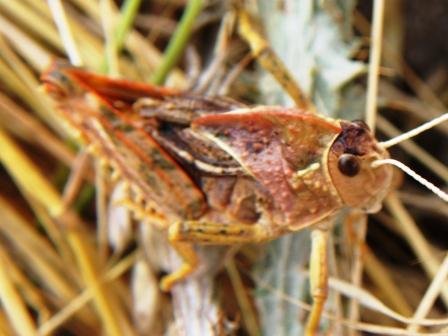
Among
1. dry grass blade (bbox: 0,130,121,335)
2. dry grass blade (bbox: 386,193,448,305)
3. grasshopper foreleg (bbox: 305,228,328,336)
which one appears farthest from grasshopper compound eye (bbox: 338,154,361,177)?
dry grass blade (bbox: 0,130,121,335)

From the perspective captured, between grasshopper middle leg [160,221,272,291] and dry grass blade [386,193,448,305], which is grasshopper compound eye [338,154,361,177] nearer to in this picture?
grasshopper middle leg [160,221,272,291]

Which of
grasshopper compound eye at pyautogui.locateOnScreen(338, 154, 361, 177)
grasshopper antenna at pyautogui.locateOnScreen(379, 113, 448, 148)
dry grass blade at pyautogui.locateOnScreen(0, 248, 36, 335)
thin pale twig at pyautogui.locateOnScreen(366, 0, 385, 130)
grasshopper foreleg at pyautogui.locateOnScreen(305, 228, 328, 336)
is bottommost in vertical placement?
dry grass blade at pyautogui.locateOnScreen(0, 248, 36, 335)

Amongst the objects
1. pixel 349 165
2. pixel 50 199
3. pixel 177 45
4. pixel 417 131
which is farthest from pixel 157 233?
pixel 417 131

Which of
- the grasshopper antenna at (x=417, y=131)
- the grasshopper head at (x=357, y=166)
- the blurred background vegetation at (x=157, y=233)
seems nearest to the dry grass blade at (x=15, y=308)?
the blurred background vegetation at (x=157, y=233)

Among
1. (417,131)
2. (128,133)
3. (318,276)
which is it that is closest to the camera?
(417,131)

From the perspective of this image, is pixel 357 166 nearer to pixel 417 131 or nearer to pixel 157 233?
pixel 417 131

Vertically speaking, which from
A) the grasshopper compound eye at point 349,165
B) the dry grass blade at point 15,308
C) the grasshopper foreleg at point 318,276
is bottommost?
the dry grass blade at point 15,308

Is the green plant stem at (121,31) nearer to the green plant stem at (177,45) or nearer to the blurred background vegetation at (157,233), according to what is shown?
the blurred background vegetation at (157,233)
